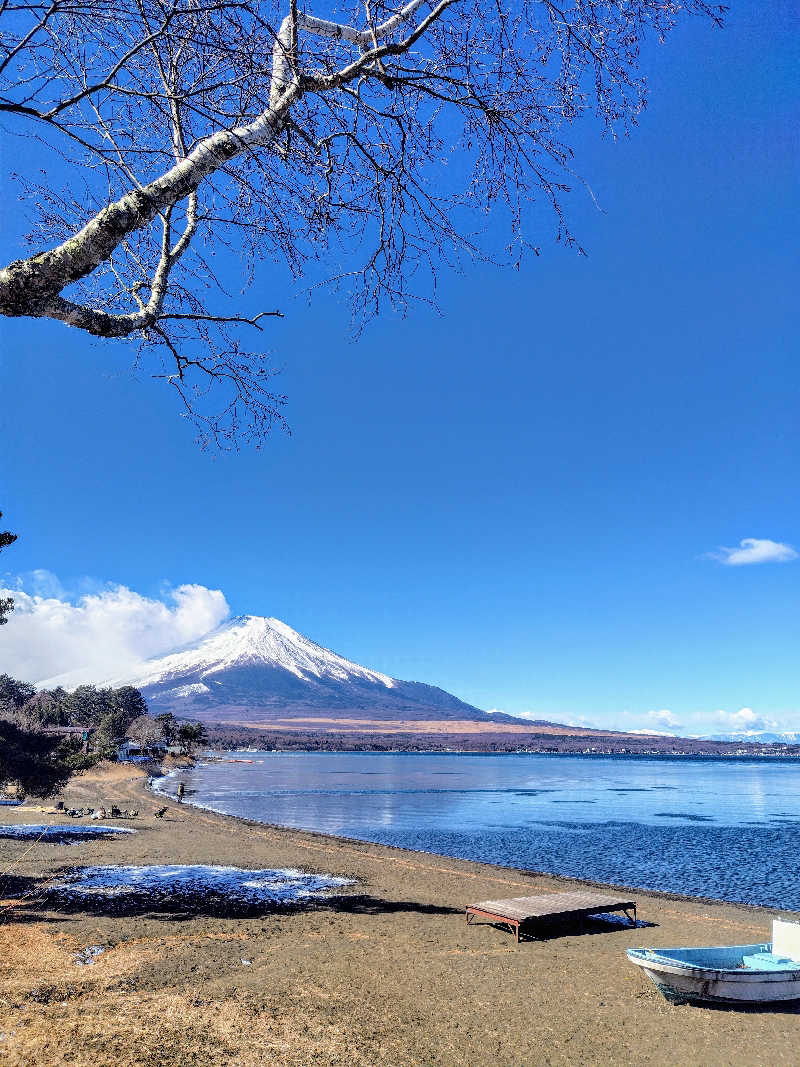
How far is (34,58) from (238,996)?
13.1m

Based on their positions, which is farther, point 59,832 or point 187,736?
point 187,736

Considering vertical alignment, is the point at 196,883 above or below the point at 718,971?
below

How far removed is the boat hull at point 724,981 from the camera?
1149cm

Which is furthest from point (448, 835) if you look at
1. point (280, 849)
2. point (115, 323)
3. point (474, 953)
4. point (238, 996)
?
point (115, 323)

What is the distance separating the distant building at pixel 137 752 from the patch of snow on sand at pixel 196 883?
270 feet

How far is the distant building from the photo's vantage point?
102 m

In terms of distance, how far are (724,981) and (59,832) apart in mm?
30656

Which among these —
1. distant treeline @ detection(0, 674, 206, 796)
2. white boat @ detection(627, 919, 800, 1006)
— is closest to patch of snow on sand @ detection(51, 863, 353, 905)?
distant treeline @ detection(0, 674, 206, 796)

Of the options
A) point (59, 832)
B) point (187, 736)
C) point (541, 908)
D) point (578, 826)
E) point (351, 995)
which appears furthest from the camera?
point (187, 736)

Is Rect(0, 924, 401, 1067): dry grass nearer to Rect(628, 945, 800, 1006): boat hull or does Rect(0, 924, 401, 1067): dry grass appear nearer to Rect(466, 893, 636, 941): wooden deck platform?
Rect(628, 945, 800, 1006): boat hull

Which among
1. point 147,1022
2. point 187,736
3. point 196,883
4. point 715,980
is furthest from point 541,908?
point 187,736

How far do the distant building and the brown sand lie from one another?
295ft

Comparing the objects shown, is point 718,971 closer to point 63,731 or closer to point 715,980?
point 715,980

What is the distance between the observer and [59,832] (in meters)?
31.7
